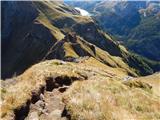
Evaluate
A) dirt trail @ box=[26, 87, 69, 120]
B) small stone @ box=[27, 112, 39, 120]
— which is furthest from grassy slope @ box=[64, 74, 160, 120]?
small stone @ box=[27, 112, 39, 120]

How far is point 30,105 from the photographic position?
27.8 metres

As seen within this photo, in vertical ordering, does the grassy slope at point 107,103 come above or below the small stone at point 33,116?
above

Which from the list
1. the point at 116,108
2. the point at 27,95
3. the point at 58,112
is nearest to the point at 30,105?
the point at 27,95

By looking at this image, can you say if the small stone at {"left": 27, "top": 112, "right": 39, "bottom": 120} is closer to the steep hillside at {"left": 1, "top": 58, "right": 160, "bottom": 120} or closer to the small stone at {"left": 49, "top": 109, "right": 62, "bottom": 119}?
the steep hillside at {"left": 1, "top": 58, "right": 160, "bottom": 120}

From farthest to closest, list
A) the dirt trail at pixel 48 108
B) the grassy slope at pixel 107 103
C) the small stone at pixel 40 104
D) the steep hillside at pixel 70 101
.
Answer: the small stone at pixel 40 104, the dirt trail at pixel 48 108, the steep hillside at pixel 70 101, the grassy slope at pixel 107 103

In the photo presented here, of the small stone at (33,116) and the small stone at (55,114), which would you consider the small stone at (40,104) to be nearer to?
the small stone at (33,116)

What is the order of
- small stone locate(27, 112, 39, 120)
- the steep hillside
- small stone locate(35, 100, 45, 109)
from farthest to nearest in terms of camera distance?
1. small stone locate(35, 100, 45, 109)
2. small stone locate(27, 112, 39, 120)
3. the steep hillside

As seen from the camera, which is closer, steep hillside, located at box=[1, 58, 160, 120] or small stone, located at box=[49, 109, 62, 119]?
steep hillside, located at box=[1, 58, 160, 120]

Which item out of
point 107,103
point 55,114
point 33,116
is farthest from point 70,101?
point 33,116

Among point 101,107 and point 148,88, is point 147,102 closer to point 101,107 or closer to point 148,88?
A: point 101,107

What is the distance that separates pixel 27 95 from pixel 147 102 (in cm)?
1001

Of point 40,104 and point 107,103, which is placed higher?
point 40,104

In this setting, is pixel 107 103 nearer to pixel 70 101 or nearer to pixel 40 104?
pixel 70 101

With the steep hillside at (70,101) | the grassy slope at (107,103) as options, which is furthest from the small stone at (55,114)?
the grassy slope at (107,103)
